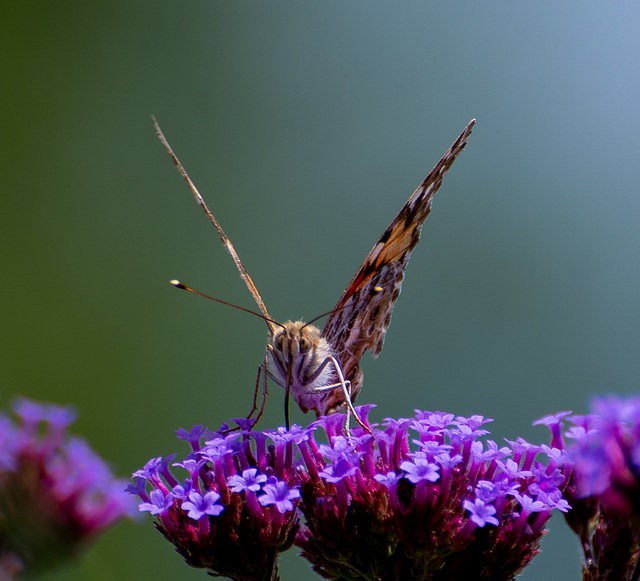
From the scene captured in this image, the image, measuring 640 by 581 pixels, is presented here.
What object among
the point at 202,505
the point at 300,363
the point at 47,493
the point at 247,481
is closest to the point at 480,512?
the point at 247,481

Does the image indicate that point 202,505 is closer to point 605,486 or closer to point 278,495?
point 278,495

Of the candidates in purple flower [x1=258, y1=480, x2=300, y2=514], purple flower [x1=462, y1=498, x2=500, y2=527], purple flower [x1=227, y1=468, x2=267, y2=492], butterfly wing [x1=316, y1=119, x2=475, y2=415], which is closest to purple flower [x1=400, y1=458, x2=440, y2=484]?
purple flower [x1=462, y1=498, x2=500, y2=527]

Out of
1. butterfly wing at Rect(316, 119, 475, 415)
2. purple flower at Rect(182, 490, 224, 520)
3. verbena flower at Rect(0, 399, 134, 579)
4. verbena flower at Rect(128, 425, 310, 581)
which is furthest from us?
butterfly wing at Rect(316, 119, 475, 415)

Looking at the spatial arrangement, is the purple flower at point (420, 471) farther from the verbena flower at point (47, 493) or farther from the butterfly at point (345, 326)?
the verbena flower at point (47, 493)

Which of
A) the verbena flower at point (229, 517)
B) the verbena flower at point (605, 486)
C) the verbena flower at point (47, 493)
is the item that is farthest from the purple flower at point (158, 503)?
the verbena flower at point (605, 486)

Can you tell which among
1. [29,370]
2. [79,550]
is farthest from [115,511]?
[29,370]

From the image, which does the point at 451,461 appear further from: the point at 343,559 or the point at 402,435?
the point at 343,559

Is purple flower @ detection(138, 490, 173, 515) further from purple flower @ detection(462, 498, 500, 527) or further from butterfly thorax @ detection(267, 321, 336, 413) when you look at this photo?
purple flower @ detection(462, 498, 500, 527)
